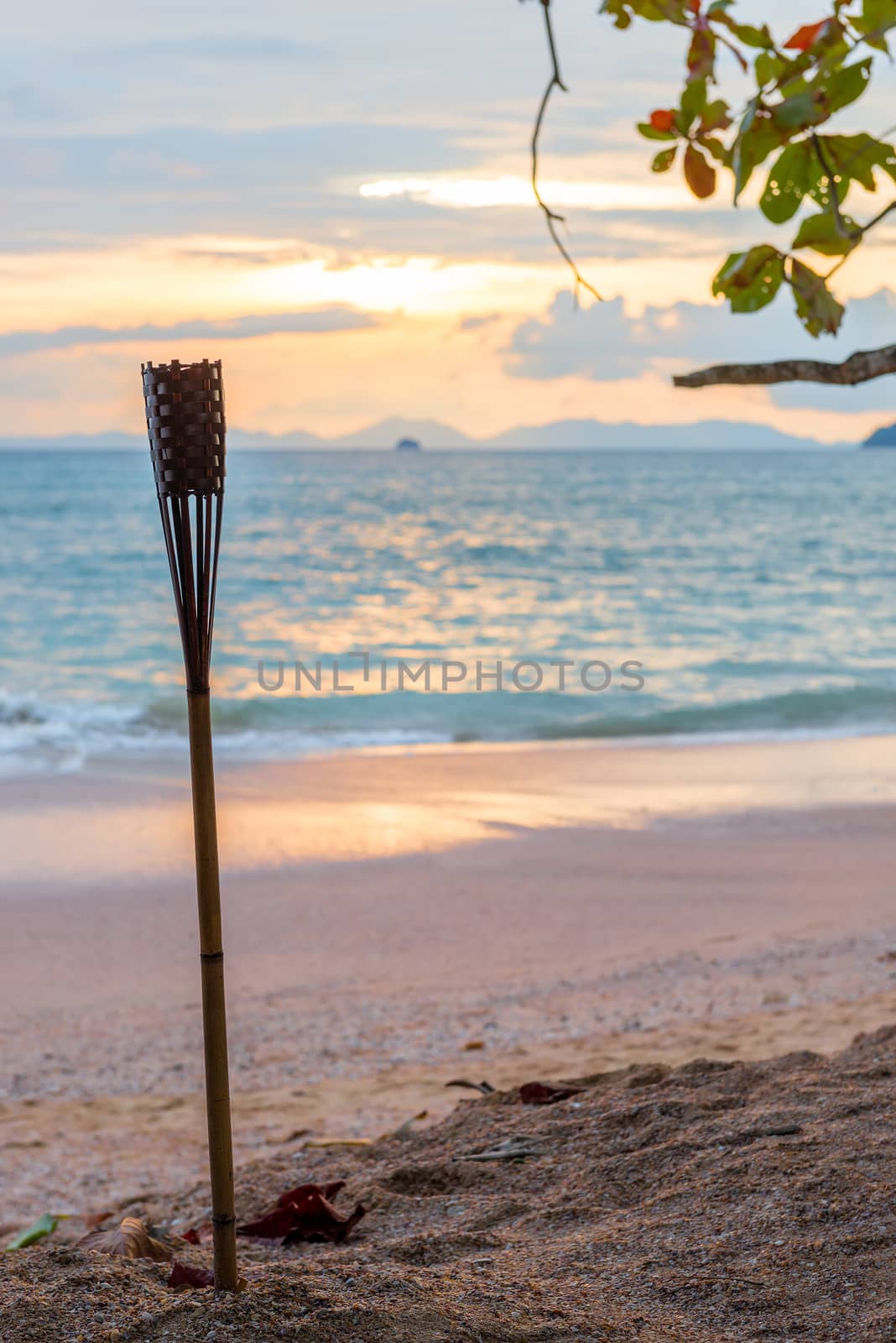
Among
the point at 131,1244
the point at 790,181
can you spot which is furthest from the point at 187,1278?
the point at 790,181

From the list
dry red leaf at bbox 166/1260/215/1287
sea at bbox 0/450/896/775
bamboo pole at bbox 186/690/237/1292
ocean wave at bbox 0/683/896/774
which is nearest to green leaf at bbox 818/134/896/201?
bamboo pole at bbox 186/690/237/1292

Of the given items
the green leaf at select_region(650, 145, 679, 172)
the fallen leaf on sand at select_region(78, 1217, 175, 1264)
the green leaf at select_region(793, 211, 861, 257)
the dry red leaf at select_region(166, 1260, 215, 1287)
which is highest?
the green leaf at select_region(650, 145, 679, 172)

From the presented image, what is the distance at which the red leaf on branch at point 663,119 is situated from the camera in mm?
1355

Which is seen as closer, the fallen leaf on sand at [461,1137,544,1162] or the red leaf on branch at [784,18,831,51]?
the red leaf on branch at [784,18,831,51]

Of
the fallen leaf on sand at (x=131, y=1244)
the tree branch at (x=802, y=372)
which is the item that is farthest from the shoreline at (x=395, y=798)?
the tree branch at (x=802, y=372)

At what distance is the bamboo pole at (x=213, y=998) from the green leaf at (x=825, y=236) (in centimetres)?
92

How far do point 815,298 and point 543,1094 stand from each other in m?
2.34

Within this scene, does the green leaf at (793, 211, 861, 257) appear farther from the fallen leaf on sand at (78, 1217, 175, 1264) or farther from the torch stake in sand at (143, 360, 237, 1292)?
the fallen leaf on sand at (78, 1217, 175, 1264)

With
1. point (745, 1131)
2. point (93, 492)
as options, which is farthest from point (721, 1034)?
point (93, 492)

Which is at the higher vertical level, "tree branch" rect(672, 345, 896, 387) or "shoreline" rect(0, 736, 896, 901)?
"tree branch" rect(672, 345, 896, 387)

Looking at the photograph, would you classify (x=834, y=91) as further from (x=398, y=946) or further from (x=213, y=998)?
(x=398, y=946)

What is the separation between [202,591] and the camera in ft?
5.15

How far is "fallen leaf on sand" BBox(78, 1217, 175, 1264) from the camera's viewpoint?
2135mm

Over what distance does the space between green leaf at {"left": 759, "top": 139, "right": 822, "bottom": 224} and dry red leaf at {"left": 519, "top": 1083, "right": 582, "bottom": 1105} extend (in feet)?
7.71
